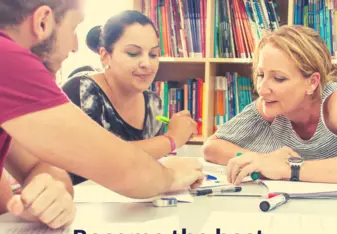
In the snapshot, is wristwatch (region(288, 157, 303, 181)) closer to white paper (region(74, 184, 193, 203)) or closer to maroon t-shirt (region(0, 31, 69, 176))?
white paper (region(74, 184, 193, 203))

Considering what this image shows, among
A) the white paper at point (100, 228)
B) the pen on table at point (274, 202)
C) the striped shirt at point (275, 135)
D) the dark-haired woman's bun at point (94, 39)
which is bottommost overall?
the white paper at point (100, 228)

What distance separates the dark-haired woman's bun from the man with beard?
74 centimetres

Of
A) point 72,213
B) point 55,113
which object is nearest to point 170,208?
point 72,213

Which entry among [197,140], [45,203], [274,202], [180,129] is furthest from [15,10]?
[197,140]

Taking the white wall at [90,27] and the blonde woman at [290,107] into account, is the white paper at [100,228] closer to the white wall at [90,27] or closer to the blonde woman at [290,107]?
the blonde woman at [290,107]

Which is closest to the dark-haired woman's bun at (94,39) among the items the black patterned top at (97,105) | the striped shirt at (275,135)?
the black patterned top at (97,105)

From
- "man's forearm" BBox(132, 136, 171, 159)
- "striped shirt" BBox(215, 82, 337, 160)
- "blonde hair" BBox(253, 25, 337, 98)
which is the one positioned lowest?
"man's forearm" BBox(132, 136, 171, 159)

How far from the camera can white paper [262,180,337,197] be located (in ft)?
2.73

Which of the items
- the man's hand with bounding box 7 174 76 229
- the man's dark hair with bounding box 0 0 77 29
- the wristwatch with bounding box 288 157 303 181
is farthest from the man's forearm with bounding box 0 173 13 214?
the wristwatch with bounding box 288 157 303 181

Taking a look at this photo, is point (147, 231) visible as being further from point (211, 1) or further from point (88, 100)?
point (211, 1)

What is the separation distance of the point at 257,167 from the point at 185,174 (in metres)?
0.20

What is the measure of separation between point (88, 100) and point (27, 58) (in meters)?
0.77

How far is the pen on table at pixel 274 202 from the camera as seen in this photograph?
0.71 metres

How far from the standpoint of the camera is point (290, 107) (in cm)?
130
